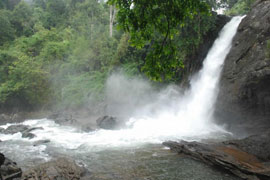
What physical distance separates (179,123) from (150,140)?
5037 millimetres

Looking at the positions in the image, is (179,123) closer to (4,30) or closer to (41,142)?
(41,142)

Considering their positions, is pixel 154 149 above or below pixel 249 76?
below

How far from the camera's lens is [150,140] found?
11.1 meters

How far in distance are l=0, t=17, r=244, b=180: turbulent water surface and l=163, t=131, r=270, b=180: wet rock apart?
0.38 metres

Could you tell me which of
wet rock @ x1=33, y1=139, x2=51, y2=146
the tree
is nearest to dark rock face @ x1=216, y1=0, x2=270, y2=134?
the tree

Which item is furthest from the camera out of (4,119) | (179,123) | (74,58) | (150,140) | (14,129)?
(74,58)

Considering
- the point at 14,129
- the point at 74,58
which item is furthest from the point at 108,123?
the point at 74,58

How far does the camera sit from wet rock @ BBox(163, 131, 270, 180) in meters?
6.57

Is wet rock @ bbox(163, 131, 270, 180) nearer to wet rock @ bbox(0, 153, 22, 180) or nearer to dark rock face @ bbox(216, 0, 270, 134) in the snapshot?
dark rock face @ bbox(216, 0, 270, 134)

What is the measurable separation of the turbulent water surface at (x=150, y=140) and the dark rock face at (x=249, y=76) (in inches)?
51.1

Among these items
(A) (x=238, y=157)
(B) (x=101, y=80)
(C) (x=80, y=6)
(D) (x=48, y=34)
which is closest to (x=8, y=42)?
(D) (x=48, y=34)

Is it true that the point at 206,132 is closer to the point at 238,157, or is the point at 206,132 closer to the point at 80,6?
the point at 238,157

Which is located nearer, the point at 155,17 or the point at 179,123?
the point at 155,17

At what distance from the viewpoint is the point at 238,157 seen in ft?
24.9
